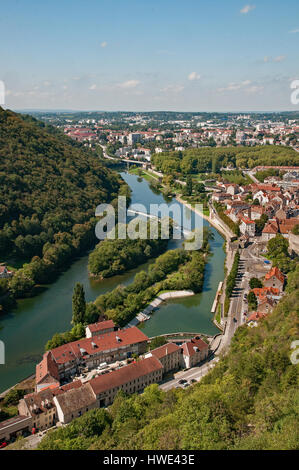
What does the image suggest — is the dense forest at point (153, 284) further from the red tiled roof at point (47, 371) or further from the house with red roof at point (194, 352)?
the red tiled roof at point (47, 371)

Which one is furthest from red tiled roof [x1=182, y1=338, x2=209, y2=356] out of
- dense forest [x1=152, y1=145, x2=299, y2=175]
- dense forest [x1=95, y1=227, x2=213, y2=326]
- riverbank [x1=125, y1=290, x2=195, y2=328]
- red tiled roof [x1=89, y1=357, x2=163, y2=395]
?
dense forest [x1=152, y1=145, x2=299, y2=175]

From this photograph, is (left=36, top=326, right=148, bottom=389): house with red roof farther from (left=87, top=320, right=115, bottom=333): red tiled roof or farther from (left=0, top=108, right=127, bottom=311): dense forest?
(left=0, top=108, right=127, bottom=311): dense forest

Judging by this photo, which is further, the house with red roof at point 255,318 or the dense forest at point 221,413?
the house with red roof at point 255,318

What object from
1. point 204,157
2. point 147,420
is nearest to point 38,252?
point 147,420

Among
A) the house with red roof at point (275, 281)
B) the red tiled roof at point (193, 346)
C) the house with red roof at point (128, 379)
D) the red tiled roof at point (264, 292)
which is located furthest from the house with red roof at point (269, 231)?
the house with red roof at point (128, 379)

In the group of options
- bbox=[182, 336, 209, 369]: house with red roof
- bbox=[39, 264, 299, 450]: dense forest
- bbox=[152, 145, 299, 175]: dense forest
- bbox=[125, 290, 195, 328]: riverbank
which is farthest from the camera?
bbox=[152, 145, 299, 175]: dense forest

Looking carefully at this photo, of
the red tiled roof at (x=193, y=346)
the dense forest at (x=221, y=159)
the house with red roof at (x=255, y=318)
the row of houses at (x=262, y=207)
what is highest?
the dense forest at (x=221, y=159)

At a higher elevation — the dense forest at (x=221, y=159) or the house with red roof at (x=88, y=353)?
the dense forest at (x=221, y=159)

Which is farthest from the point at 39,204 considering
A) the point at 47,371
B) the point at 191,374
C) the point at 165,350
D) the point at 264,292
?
the point at 191,374
